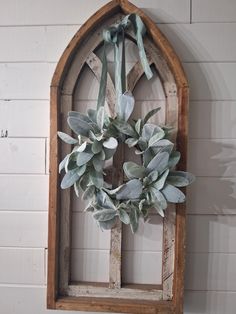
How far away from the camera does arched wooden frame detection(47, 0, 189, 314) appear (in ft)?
1.91

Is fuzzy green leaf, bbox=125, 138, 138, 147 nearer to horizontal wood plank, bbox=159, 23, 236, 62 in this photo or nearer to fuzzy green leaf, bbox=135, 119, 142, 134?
fuzzy green leaf, bbox=135, 119, 142, 134

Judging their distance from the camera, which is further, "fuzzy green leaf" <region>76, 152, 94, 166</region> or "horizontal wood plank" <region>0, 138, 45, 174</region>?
"horizontal wood plank" <region>0, 138, 45, 174</region>

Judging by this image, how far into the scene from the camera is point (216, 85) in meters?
0.62

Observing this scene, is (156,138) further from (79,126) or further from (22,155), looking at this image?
(22,155)

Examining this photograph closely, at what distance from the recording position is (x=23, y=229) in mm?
647

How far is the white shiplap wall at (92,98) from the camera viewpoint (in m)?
0.61

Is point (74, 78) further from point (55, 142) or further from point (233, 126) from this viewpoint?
point (233, 126)

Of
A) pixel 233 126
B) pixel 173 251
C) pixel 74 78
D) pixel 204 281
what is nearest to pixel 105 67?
pixel 74 78

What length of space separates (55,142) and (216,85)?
38 cm

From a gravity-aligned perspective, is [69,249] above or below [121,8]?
below

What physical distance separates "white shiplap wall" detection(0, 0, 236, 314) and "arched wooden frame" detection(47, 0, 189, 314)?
0.05 m

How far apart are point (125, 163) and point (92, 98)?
7.0 inches

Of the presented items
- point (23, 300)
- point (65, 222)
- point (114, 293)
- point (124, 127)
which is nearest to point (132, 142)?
point (124, 127)

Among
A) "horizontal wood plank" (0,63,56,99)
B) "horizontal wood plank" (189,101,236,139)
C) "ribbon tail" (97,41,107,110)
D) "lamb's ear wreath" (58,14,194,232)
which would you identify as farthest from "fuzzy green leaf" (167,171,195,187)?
"horizontal wood plank" (0,63,56,99)
